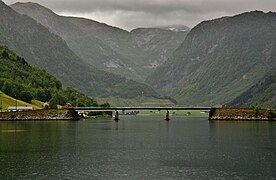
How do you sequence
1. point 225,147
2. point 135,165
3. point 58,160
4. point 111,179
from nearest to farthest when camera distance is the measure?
point 111,179, point 135,165, point 58,160, point 225,147

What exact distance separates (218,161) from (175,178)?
2058 centimetres

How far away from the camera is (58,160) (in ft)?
304

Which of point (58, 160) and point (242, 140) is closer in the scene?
point (58, 160)

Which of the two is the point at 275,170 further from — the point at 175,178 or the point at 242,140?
the point at 242,140

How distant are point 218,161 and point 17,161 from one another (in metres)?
39.3

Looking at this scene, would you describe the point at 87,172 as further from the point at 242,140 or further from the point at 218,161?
the point at 242,140

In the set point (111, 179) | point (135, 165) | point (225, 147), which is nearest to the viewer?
point (111, 179)

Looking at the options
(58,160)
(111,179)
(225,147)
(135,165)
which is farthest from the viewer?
(225,147)

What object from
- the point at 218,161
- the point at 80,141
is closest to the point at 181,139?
the point at 80,141

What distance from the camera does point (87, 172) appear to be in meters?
79.8

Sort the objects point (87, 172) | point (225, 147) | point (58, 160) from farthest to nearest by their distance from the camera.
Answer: point (225, 147), point (58, 160), point (87, 172)

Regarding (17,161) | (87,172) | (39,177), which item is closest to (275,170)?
(87,172)

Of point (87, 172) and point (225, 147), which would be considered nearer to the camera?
point (87, 172)

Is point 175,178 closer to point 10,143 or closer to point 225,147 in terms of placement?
point 225,147
